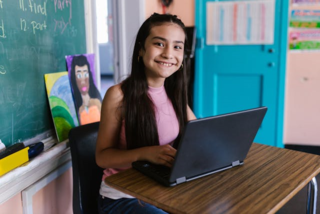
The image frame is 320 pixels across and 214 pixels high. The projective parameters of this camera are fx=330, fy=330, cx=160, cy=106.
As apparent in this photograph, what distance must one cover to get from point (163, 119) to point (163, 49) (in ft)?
0.96

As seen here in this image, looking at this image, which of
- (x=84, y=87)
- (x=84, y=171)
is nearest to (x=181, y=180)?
(x=84, y=171)

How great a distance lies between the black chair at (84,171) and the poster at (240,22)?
2.39 m

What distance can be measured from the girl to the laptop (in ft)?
0.61

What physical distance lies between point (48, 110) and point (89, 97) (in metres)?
0.29

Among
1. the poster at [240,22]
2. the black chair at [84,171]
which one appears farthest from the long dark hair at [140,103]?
the poster at [240,22]

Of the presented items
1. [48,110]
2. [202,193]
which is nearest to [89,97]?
[48,110]

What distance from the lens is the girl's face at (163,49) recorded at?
128 centimetres

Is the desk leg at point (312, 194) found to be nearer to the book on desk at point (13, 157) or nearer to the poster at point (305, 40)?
the book on desk at point (13, 157)

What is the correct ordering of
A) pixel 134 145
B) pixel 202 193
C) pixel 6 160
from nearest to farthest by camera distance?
pixel 202 193 → pixel 6 160 → pixel 134 145

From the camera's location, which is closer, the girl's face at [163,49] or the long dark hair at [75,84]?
the girl's face at [163,49]

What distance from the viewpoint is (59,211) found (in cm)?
160

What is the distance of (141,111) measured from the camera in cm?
129

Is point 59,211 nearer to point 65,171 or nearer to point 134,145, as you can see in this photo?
point 65,171

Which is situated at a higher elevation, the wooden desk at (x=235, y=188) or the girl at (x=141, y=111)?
the girl at (x=141, y=111)
